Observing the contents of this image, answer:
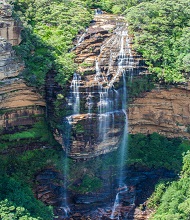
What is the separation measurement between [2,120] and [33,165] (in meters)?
2.92

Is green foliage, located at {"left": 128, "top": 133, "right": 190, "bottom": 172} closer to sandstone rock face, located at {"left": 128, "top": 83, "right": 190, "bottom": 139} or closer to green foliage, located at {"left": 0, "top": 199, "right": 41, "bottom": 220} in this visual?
sandstone rock face, located at {"left": 128, "top": 83, "right": 190, "bottom": 139}

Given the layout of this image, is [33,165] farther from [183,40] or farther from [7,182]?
[183,40]

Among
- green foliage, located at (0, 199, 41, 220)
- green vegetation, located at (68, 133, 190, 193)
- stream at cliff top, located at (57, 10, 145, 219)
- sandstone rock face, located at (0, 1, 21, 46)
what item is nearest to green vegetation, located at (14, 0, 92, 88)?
sandstone rock face, located at (0, 1, 21, 46)

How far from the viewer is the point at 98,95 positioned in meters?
22.2

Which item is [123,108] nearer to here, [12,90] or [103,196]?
[103,196]

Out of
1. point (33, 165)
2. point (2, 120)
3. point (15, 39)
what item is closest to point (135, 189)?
point (33, 165)

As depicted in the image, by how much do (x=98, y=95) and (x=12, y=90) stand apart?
4.50 meters

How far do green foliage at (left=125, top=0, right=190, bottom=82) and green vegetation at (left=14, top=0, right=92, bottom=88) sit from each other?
337 centimetres

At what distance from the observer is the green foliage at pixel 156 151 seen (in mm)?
23594

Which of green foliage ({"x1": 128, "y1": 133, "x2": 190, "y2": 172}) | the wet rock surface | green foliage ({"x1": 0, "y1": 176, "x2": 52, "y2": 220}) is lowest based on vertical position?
the wet rock surface

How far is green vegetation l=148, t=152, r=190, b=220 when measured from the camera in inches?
782

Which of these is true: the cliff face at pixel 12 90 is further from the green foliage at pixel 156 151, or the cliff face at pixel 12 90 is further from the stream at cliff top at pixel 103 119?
the green foliage at pixel 156 151

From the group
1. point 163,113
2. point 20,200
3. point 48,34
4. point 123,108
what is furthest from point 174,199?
point 48,34

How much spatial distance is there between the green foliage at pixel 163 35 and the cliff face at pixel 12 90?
6773 millimetres
